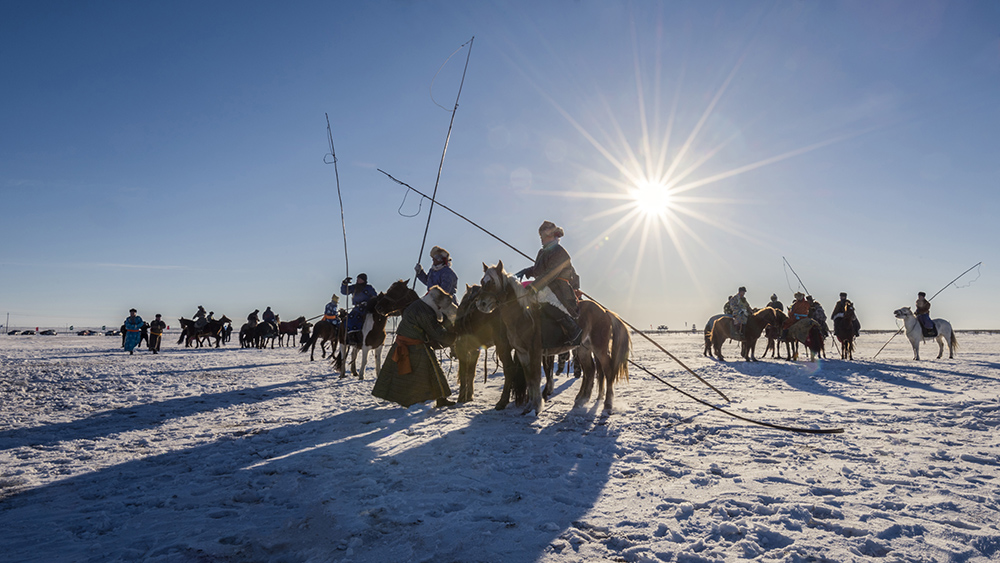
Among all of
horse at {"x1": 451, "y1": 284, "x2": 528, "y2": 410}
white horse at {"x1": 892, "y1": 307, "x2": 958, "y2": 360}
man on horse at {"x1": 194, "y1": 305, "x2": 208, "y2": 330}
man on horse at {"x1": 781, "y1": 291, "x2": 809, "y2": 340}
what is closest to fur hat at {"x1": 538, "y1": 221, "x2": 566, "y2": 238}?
horse at {"x1": 451, "y1": 284, "x2": 528, "y2": 410}

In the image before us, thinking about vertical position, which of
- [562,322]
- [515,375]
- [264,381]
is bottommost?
[264,381]

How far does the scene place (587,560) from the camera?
2287 millimetres

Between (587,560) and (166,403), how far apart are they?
24.3 feet

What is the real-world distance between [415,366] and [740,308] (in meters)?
15.0

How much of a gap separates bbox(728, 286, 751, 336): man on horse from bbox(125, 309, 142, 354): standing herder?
25.5 m

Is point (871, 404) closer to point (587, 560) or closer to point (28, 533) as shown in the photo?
point (587, 560)

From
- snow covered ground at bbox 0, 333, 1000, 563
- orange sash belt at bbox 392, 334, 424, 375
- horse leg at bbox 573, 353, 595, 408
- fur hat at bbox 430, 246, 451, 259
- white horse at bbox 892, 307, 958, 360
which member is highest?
fur hat at bbox 430, 246, 451, 259

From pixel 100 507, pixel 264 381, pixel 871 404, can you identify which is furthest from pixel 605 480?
pixel 264 381

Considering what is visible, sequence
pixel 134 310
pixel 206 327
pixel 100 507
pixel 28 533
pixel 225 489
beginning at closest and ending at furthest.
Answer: pixel 28 533 → pixel 100 507 → pixel 225 489 → pixel 134 310 → pixel 206 327

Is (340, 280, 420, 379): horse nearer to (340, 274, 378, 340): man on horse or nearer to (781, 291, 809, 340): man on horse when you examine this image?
(340, 274, 378, 340): man on horse

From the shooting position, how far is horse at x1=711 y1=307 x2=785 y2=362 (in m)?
17.0

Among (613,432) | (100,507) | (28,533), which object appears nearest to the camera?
(28,533)

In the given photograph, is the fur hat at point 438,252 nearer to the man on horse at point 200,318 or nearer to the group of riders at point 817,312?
the group of riders at point 817,312

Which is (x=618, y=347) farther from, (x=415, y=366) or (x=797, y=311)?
(x=797, y=311)
